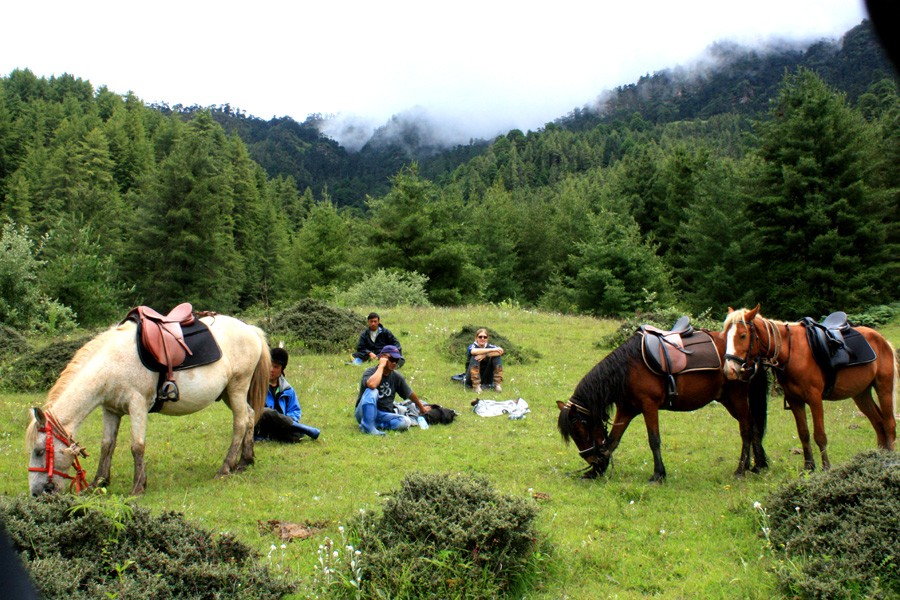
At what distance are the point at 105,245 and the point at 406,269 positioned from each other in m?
28.9

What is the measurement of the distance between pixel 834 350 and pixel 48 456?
30.5 feet

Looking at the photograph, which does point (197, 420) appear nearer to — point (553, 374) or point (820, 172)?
point (553, 374)

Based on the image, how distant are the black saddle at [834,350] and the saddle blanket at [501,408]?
5185 millimetres

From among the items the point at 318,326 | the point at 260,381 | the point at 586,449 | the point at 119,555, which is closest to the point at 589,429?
the point at 586,449

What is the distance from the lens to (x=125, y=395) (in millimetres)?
7328

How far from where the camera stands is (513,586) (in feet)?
17.3

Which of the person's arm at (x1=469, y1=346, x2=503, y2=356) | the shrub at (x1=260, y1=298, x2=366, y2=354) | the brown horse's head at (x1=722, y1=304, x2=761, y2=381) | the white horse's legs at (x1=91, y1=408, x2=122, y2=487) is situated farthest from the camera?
the shrub at (x1=260, y1=298, x2=366, y2=354)

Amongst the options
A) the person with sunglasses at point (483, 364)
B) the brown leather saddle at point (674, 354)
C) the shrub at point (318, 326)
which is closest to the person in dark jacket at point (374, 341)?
A: the person with sunglasses at point (483, 364)

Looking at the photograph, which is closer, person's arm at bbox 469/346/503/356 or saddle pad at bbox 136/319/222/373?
saddle pad at bbox 136/319/222/373

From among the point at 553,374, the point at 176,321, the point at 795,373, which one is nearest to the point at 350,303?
the point at 553,374

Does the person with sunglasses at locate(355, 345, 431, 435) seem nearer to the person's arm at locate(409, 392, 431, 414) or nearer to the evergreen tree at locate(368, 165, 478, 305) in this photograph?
the person's arm at locate(409, 392, 431, 414)

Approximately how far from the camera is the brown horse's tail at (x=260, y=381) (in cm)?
889

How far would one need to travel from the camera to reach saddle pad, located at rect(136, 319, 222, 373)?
7524 millimetres

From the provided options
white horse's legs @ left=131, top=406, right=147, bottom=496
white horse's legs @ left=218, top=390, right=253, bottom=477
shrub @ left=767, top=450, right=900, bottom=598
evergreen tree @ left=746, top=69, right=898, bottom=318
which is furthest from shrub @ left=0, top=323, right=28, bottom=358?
evergreen tree @ left=746, top=69, right=898, bottom=318
